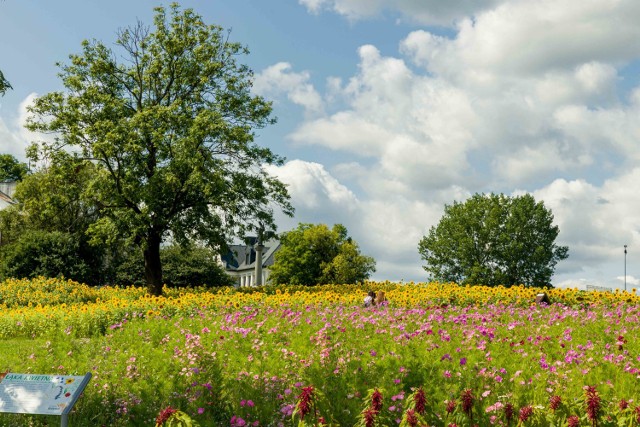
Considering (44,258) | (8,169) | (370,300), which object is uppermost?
(8,169)

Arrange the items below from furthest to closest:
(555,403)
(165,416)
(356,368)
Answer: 1. (356,368)
2. (555,403)
3. (165,416)

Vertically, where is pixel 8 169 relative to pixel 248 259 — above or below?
above

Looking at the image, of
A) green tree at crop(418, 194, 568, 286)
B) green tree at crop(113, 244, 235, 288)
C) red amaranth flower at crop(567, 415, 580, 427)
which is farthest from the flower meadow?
green tree at crop(418, 194, 568, 286)

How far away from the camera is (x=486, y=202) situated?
54.7 meters

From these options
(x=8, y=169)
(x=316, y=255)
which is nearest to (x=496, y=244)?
(x=316, y=255)

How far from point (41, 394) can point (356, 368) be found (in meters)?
3.84

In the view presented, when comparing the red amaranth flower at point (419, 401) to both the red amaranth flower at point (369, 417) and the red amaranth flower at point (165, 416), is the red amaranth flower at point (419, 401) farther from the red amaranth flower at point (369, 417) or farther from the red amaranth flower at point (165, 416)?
the red amaranth flower at point (165, 416)

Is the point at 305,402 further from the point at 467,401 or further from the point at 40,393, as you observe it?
the point at 40,393

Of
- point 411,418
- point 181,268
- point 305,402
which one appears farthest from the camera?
point 181,268

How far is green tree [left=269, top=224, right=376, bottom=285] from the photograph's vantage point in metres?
59.1

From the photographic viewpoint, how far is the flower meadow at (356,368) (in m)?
7.09

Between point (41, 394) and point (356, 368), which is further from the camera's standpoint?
point (356, 368)

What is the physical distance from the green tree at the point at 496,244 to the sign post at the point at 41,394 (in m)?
45.6

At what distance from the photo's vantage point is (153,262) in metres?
28.9
